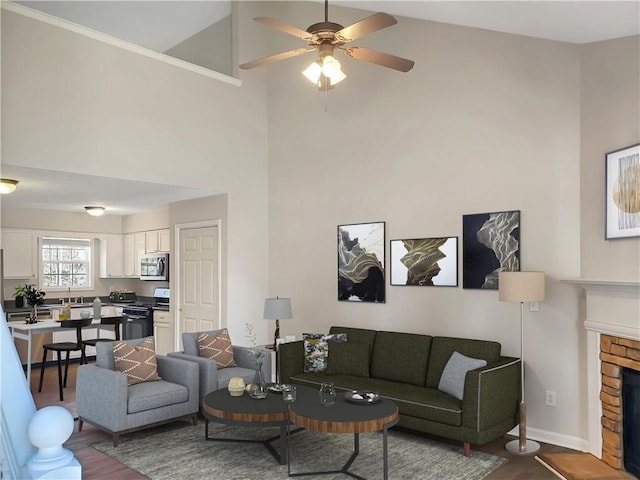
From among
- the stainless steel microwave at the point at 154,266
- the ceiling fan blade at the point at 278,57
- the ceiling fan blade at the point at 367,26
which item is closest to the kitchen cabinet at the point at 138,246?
the stainless steel microwave at the point at 154,266

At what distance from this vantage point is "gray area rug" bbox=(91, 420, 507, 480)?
3648mm

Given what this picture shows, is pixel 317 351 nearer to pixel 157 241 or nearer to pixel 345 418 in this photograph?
pixel 345 418

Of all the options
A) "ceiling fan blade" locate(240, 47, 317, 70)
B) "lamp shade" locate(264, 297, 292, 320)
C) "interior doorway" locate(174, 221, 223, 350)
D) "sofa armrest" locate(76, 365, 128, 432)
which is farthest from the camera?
"interior doorway" locate(174, 221, 223, 350)

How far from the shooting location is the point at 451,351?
4.66m

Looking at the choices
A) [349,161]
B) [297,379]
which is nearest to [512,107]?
[349,161]

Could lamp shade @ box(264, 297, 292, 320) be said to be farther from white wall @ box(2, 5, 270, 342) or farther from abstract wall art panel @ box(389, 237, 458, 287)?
abstract wall art panel @ box(389, 237, 458, 287)

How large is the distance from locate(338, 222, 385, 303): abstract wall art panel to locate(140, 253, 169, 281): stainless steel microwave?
3.30m

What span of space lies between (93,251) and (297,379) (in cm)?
541

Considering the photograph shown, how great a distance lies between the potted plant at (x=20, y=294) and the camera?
7.30 metres

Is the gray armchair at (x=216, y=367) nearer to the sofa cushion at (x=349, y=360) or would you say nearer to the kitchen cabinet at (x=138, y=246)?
the sofa cushion at (x=349, y=360)

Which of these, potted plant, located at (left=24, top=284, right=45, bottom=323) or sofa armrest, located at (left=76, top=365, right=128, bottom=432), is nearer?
sofa armrest, located at (left=76, top=365, right=128, bottom=432)

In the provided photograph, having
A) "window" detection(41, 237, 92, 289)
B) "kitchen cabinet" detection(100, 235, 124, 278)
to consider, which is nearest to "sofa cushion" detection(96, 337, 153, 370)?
"window" detection(41, 237, 92, 289)

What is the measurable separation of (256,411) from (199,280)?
3225 mm

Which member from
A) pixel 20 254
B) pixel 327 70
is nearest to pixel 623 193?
pixel 327 70
